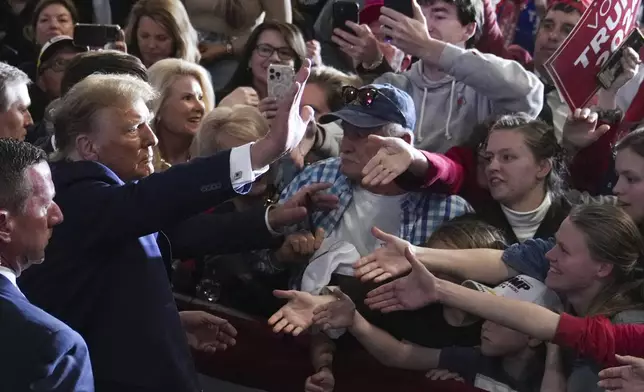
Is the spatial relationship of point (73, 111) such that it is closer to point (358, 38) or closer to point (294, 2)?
point (358, 38)

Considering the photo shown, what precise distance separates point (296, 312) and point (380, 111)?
2.30ft

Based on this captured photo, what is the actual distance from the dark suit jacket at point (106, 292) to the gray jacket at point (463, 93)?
1.28m

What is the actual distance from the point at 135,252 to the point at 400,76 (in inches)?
59.0

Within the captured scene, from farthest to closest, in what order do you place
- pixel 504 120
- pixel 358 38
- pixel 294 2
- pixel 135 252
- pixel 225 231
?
1. pixel 294 2
2. pixel 358 38
3. pixel 504 120
4. pixel 225 231
5. pixel 135 252

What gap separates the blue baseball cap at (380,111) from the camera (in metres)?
3.22

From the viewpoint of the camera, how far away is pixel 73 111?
2.67 metres

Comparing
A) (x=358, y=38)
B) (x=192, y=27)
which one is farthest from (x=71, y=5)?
(x=358, y=38)

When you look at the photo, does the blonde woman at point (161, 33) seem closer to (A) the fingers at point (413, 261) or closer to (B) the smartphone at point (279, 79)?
(B) the smartphone at point (279, 79)

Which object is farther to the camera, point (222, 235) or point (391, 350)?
point (222, 235)

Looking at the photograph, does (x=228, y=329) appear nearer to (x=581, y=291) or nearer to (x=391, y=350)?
(x=391, y=350)

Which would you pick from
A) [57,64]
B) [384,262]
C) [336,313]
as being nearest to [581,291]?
[384,262]

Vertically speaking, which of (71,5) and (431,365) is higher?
(431,365)

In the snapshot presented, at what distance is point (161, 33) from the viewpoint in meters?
4.67

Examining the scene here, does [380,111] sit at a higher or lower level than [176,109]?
higher
